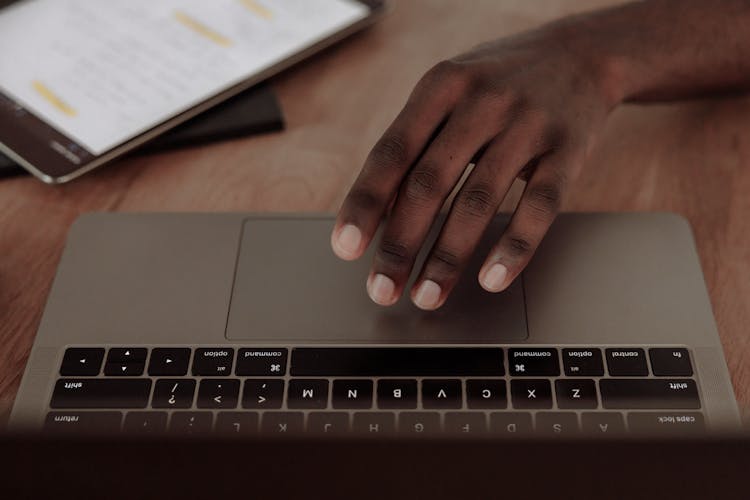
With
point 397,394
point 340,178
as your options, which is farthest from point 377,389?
point 340,178

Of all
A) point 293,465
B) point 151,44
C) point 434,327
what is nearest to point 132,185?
point 151,44

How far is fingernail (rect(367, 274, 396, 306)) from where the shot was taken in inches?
21.7

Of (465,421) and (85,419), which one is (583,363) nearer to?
(465,421)

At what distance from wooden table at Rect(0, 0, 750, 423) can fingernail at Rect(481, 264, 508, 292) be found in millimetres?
117

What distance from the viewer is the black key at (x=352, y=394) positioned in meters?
0.52

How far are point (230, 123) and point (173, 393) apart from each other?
0.28 meters

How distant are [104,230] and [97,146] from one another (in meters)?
0.08

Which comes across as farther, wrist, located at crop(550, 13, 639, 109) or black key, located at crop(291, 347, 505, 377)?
wrist, located at crop(550, 13, 639, 109)

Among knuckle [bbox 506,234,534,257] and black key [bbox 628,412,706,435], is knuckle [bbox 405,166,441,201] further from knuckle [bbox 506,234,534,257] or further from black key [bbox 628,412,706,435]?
black key [bbox 628,412,706,435]

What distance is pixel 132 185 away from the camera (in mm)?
680

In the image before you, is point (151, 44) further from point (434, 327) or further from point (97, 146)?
point (434, 327)

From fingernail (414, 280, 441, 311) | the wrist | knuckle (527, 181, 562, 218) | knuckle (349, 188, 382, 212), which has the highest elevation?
the wrist

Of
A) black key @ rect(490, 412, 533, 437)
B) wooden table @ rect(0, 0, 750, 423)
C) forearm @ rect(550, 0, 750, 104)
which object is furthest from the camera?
forearm @ rect(550, 0, 750, 104)

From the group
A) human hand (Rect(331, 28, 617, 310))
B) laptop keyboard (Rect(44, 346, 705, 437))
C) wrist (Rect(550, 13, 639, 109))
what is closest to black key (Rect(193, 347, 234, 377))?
laptop keyboard (Rect(44, 346, 705, 437))
